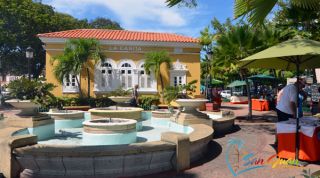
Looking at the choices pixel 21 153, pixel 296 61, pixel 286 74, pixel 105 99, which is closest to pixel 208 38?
pixel 286 74

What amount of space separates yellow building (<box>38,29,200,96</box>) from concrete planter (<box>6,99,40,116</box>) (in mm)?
13099

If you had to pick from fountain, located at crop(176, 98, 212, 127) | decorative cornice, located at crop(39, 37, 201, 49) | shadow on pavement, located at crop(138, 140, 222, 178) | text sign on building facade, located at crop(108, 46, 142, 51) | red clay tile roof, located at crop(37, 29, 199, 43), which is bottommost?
shadow on pavement, located at crop(138, 140, 222, 178)

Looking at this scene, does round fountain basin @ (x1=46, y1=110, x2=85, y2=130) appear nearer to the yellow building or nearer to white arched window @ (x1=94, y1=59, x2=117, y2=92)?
the yellow building

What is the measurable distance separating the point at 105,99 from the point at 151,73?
425 cm

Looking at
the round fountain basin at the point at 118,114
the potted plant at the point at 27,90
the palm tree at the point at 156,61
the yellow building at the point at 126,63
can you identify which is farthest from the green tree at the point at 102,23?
the round fountain basin at the point at 118,114

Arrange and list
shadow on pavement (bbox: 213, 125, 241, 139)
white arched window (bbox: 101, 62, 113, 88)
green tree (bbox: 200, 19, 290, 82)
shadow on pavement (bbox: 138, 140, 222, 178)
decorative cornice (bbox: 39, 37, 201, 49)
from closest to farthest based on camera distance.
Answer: shadow on pavement (bbox: 138, 140, 222, 178), shadow on pavement (bbox: 213, 125, 241, 139), green tree (bbox: 200, 19, 290, 82), decorative cornice (bbox: 39, 37, 201, 49), white arched window (bbox: 101, 62, 113, 88)

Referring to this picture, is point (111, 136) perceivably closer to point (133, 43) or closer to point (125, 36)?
point (133, 43)

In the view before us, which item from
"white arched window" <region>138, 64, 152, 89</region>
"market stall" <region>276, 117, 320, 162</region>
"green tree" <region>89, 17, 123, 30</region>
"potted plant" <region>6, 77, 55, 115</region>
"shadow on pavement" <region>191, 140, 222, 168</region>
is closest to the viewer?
"market stall" <region>276, 117, 320, 162</region>

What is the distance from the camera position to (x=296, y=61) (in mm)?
7227

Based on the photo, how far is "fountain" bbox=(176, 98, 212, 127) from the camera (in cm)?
1002

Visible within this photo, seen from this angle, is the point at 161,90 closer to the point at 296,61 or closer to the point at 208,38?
the point at 208,38

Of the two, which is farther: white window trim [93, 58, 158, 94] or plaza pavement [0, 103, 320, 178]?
white window trim [93, 58, 158, 94]

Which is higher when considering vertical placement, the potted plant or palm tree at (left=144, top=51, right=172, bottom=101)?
palm tree at (left=144, top=51, right=172, bottom=101)

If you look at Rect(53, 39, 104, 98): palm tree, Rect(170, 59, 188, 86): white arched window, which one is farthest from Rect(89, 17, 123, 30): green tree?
Rect(53, 39, 104, 98): palm tree
